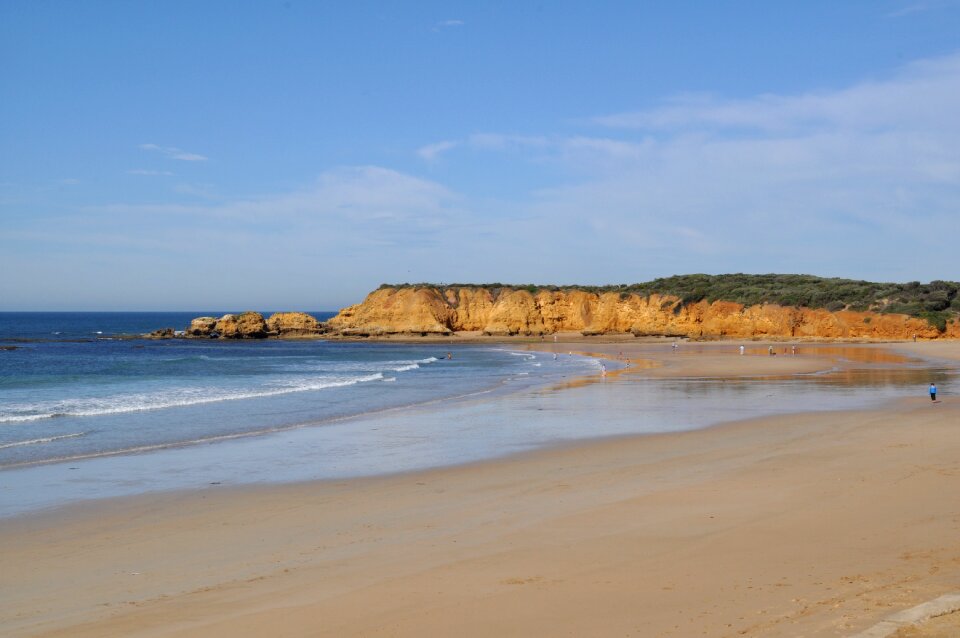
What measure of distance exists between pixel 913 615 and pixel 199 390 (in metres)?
28.2

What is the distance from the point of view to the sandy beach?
5805 millimetres

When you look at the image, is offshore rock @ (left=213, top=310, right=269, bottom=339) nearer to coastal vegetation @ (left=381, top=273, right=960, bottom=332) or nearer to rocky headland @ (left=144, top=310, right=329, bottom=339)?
rocky headland @ (left=144, top=310, right=329, bottom=339)

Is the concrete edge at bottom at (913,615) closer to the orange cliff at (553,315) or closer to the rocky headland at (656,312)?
the rocky headland at (656,312)

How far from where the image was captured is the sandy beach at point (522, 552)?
580 cm

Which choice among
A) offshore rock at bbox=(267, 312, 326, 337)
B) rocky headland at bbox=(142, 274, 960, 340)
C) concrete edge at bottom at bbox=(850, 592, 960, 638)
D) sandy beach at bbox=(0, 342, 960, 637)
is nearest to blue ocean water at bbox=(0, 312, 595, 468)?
sandy beach at bbox=(0, 342, 960, 637)

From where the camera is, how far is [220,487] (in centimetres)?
1207

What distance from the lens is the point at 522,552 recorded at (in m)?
7.72

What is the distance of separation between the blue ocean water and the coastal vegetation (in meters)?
25.5

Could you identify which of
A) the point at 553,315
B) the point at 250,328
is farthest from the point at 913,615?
the point at 250,328

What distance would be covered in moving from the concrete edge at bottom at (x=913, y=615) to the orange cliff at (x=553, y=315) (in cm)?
6197

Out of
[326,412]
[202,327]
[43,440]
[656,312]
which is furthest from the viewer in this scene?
[202,327]

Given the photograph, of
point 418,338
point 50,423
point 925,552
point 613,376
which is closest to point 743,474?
point 925,552

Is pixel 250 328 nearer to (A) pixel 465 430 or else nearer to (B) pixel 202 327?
(B) pixel 202 327

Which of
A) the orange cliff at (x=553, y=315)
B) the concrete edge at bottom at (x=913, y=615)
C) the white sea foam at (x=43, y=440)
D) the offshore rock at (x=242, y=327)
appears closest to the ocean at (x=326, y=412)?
the white sea foam at (x=43, y=440)
